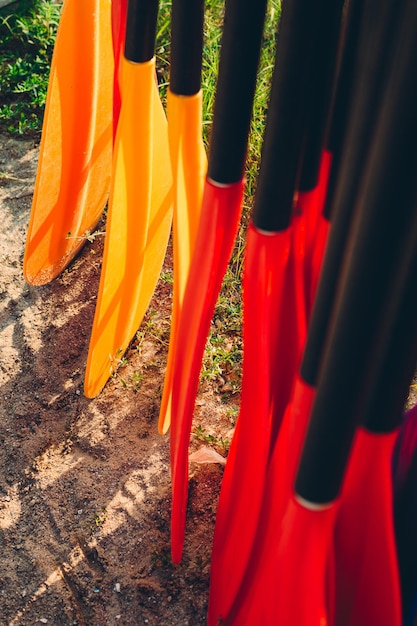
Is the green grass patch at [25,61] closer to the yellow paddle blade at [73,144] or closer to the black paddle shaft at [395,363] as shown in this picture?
the yellow paddle blade at [73,144]

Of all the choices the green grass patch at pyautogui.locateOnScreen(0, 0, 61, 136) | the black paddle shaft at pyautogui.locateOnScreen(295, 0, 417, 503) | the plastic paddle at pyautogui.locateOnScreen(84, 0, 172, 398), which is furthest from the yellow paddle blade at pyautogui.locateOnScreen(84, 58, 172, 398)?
the black paddle shaft at pyautogui.locateOnScreen(295, 0, 417, 503)

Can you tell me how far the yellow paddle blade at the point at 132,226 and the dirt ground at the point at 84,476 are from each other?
0.29 ft

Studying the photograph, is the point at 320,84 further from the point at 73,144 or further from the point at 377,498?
the point at 73,144

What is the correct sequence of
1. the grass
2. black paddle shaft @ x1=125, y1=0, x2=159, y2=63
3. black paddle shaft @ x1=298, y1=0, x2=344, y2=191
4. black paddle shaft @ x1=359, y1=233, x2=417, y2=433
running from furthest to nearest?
1. the grass
2. black paddle shaft @ x1=125, y1=0, x2=159, y2=63
3. black paddle shaft @ x1=298, y1=0, x2=344, y2=191
4. black paddle shaft @ x1=359, y1=233, x2=417, y2=433

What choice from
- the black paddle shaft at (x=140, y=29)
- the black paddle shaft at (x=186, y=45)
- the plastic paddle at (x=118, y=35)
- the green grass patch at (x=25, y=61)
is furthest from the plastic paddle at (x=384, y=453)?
the green grass patch at (x=25, y=61)

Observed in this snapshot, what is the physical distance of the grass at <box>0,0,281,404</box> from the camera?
2223 millimetres

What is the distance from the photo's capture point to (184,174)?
1.48 m

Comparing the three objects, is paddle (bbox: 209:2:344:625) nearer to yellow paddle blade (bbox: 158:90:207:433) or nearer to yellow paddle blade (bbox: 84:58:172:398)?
yellow paddle blade (bbox: 158:90:207:433)

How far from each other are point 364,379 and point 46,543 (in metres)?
0.92

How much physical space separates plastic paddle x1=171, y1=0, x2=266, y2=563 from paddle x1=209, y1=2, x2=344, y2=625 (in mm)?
72

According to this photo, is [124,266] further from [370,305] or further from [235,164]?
[370,305]

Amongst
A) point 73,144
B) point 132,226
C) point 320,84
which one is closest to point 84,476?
point 132,226

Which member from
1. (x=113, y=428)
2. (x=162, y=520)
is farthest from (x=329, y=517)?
(x=113, y=428)

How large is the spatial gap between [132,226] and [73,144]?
1.03 ft
